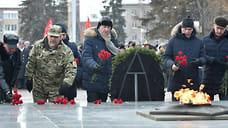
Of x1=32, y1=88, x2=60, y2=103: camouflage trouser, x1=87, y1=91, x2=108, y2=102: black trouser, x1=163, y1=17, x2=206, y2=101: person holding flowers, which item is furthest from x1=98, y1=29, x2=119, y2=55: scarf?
x1=32, y1=88, x2=60, y2=103: camouflage trouser

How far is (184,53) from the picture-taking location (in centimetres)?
1116

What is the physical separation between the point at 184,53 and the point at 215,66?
0.62 m

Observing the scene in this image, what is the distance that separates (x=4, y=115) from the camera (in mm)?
8539

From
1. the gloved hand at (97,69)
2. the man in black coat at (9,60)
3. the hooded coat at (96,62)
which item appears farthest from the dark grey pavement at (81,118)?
the man in black coat at (9,60)

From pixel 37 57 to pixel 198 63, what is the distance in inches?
107

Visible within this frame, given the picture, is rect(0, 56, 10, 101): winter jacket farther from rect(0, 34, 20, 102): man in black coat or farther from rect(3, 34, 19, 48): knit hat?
rect(3, 34, 19, 48): knit hat

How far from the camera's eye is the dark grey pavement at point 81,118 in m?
7.05

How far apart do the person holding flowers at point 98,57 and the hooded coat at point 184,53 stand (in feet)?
3.57

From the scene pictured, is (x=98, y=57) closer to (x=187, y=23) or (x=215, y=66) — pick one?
(x=187, y=23)

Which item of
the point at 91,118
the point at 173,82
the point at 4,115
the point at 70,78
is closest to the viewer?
the point at 91,118

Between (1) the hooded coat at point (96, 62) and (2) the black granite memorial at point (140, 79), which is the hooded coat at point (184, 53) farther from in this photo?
(1) the hooded coat at point (96, 62)

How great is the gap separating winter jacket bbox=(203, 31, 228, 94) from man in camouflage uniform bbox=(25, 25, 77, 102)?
2.51 meters

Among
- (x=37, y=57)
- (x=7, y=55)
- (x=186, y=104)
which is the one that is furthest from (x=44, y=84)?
(x=186, y=104)

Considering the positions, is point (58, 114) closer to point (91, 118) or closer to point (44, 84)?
point (91, 118)
